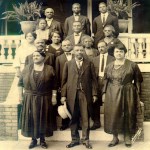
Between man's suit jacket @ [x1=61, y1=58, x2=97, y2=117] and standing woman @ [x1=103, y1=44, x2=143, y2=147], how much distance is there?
0.53 feet

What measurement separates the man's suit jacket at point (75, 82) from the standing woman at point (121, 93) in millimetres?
162

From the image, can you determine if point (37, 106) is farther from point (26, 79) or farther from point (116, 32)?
point (116, 32)

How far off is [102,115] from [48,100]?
0.75 meters

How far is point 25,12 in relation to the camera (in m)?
4.83

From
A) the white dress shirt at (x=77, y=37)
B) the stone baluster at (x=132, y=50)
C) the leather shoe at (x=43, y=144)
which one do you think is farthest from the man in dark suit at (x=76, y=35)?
the leather shoe at (x=43, y=144)

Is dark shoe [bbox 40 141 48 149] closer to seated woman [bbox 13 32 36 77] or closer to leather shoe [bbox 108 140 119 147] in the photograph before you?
leather shoe [bbox 108 140 119 147]

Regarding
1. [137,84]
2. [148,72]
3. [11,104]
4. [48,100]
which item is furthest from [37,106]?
[148,72]

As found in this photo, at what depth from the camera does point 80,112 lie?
4.24m

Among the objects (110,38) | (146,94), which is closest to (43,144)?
(146,94)

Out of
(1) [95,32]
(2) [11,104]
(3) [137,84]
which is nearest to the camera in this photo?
(3) [137,84]

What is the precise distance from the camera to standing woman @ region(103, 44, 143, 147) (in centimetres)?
418

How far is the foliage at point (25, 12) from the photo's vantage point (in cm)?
474

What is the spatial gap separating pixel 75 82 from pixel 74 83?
0.02 metres

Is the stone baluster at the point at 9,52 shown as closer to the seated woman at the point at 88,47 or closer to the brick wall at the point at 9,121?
the brick wall at the point at 9,121
